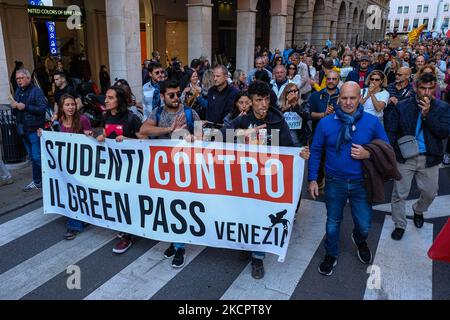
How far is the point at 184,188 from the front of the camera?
4.04m

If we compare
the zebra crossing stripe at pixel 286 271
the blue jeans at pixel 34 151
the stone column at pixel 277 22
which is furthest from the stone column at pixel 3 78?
the stone column at pixel 277 22

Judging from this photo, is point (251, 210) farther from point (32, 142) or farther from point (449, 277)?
point (32, 142)

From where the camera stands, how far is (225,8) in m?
24.1

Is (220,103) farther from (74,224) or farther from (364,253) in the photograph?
(364,253)

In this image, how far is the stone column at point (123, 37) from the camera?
10617 mm

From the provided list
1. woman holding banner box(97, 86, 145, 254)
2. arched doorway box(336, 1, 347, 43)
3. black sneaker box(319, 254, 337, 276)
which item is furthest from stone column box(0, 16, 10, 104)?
arched doorway box(336, 1, 347, 43)

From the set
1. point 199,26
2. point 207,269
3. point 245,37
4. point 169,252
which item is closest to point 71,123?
point 169,252

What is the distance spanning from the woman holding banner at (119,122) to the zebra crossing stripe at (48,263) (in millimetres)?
353

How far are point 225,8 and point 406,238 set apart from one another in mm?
22208

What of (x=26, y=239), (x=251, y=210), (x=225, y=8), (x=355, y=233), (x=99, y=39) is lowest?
(x=26, y=239)

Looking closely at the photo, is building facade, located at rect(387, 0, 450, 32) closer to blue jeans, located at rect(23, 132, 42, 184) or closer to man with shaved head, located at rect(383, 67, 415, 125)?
man with shaved head, located at rect(383, 67, 415, 125)

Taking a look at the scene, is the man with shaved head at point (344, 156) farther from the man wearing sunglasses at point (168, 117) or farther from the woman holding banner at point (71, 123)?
the woman holding banner at point (71, 123)

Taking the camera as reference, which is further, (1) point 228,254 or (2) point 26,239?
(2) point 26,239

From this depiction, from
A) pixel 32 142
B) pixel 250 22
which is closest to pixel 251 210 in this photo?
pixel 32 142
